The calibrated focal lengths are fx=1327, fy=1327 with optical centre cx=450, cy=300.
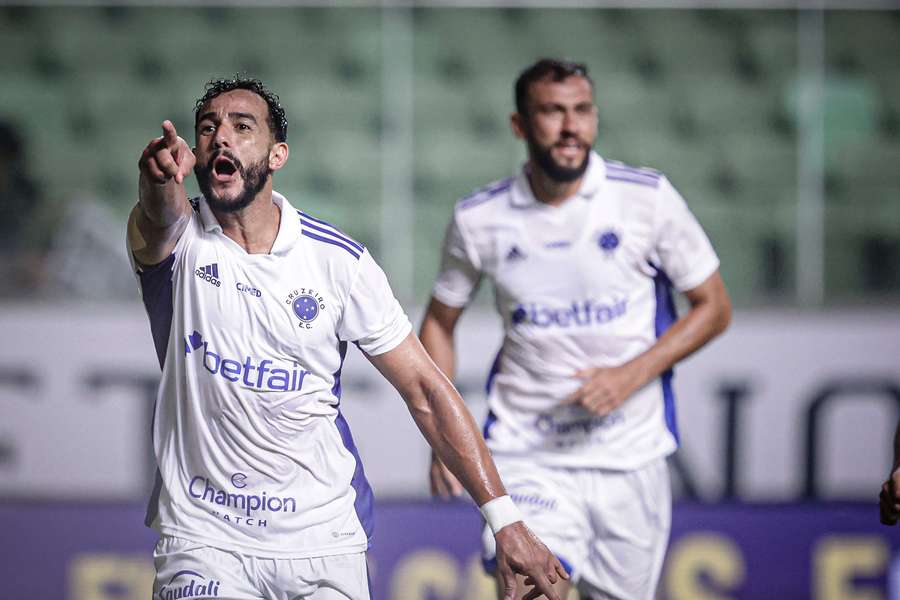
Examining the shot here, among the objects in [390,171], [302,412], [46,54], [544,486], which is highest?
[46,54]

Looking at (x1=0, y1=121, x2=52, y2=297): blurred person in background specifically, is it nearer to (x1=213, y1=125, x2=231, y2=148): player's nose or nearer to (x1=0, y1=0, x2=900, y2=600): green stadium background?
(x1=0, y1=0, x2=900, y2=600): green stadium background

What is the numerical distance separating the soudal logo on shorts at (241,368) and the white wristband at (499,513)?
56 centimetres

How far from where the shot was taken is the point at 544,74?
4.14 metres

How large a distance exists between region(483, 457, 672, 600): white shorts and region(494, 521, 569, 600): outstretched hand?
1039mm

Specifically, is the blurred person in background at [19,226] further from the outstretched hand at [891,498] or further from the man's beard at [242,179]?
the outstretched hand at [891,498]

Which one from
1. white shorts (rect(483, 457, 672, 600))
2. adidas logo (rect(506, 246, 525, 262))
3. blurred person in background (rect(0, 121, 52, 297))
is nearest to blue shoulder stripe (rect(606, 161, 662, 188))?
adidas logo (rect(506, 246, 525, 262))

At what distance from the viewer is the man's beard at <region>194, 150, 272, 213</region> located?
296cm

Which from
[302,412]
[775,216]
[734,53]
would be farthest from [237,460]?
[734,53]

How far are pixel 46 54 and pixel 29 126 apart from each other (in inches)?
16.5

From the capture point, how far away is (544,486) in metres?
4.15

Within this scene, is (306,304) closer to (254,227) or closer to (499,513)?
(254,227)

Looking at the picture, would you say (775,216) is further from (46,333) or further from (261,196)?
(261,196)

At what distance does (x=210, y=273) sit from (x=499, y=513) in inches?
34.5

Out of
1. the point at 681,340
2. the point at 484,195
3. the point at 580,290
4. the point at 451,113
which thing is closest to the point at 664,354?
the point at 681,340
